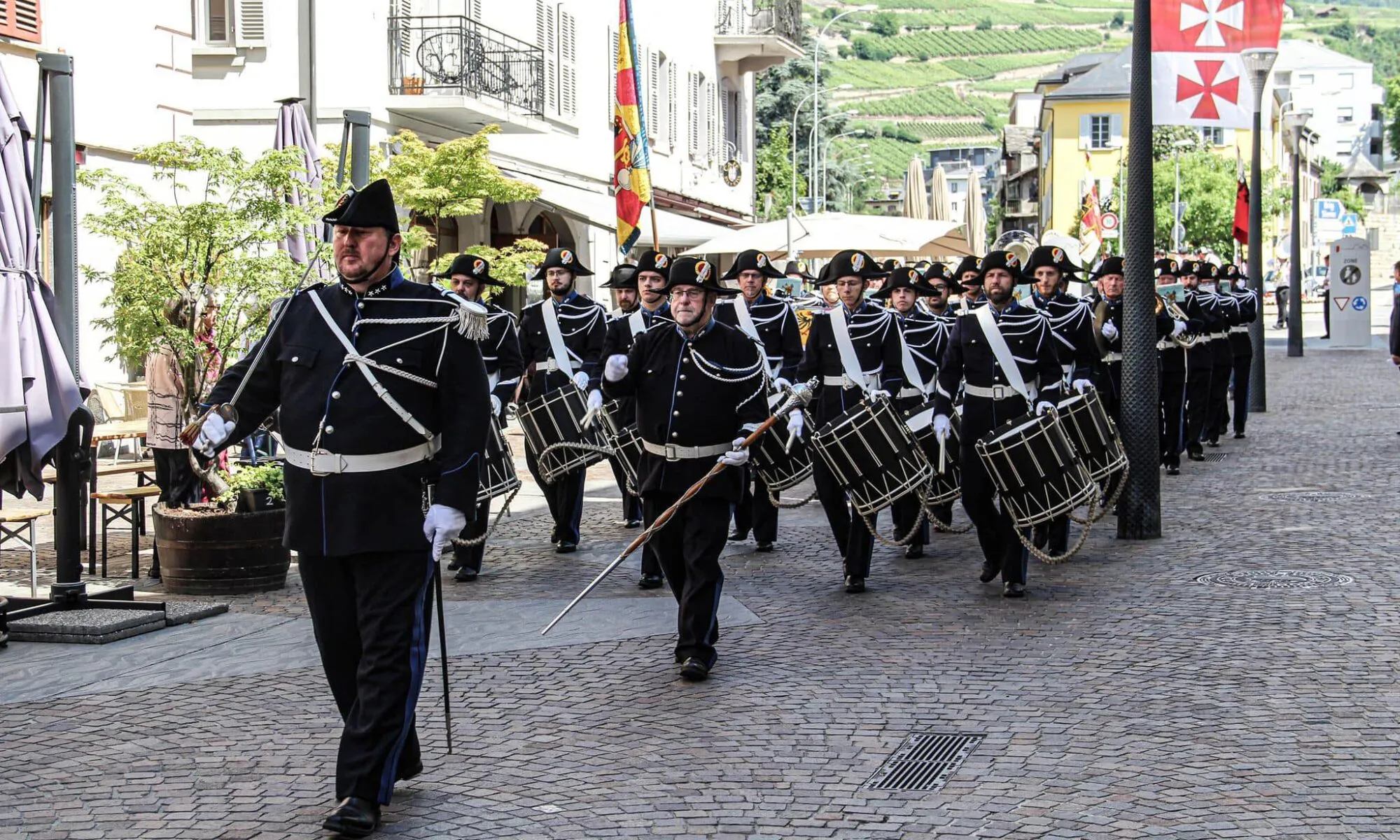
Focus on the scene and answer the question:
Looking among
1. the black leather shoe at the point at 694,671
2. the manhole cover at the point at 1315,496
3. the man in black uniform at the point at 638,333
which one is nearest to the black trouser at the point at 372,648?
the black leather shoe at the point at 694,671

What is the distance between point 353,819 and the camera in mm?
5578

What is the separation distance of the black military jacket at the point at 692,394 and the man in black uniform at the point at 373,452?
2.42 m

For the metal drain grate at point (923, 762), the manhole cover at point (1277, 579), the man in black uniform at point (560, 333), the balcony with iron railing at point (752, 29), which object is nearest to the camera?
the metal drain grate at point (923, 762)

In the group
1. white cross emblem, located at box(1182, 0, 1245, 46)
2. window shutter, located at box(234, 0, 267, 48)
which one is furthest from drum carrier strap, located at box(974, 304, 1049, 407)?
window shutter, located at box(234, 0, 267, 48)

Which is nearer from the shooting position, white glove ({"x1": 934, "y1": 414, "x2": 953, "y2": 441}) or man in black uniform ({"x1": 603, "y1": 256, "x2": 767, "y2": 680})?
man in black uniform ({"x1": 603, "y1": 256, "x2": 767, "y2": 680})

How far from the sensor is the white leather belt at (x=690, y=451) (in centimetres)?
839

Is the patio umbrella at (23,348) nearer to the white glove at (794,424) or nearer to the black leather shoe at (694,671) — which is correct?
the black leather shoe at (694,671)

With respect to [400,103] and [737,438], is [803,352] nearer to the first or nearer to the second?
[737,438]

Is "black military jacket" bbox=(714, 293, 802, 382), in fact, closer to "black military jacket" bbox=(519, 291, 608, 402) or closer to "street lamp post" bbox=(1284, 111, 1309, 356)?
"black military jacket" bbox=(519, 291, 608, 402)

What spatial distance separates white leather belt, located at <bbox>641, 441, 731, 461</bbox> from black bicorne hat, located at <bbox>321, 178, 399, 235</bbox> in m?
2.76

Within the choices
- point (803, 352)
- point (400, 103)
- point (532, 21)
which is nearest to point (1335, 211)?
point (532, 21)

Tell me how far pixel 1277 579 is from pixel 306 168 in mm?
6996

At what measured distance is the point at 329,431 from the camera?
591 cm

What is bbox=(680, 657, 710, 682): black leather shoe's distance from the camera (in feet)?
25.7
